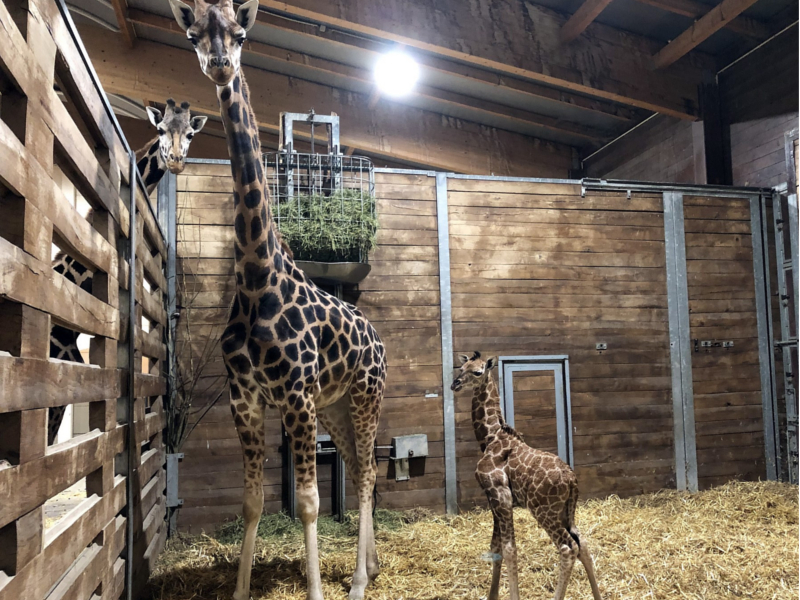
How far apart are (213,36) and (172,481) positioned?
3.00 m

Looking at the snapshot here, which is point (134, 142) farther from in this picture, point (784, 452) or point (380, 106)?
point (784, 452)

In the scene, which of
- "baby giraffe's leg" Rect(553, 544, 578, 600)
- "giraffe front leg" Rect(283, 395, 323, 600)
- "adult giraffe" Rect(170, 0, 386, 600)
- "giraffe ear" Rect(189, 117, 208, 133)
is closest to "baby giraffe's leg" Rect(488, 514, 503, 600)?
"baby giraffe's leg" Rect(553, 544, 578, 600)

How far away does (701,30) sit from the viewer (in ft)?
18.3

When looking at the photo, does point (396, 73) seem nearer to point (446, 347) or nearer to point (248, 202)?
point (446, 347)

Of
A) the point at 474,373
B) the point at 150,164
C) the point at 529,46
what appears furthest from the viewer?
the point at 529,46

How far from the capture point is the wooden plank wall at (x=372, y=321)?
14.4 feet

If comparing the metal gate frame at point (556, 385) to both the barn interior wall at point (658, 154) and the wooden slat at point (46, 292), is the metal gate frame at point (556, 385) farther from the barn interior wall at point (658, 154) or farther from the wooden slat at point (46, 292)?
the wooden slat at point (46, 292)

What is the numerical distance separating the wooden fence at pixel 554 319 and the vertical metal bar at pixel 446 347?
0.05ft

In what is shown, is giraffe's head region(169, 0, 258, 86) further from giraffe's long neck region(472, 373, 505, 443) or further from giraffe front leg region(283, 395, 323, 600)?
giraffe's long neck region(472, 373, 505, 443)

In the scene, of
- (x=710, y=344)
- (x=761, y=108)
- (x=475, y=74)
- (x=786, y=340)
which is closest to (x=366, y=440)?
(x=710, y=344)

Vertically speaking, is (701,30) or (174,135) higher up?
(701,30)

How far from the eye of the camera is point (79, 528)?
183 cm

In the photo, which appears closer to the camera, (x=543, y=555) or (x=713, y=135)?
(x=543, y=555)

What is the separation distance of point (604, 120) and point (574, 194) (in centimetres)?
256
